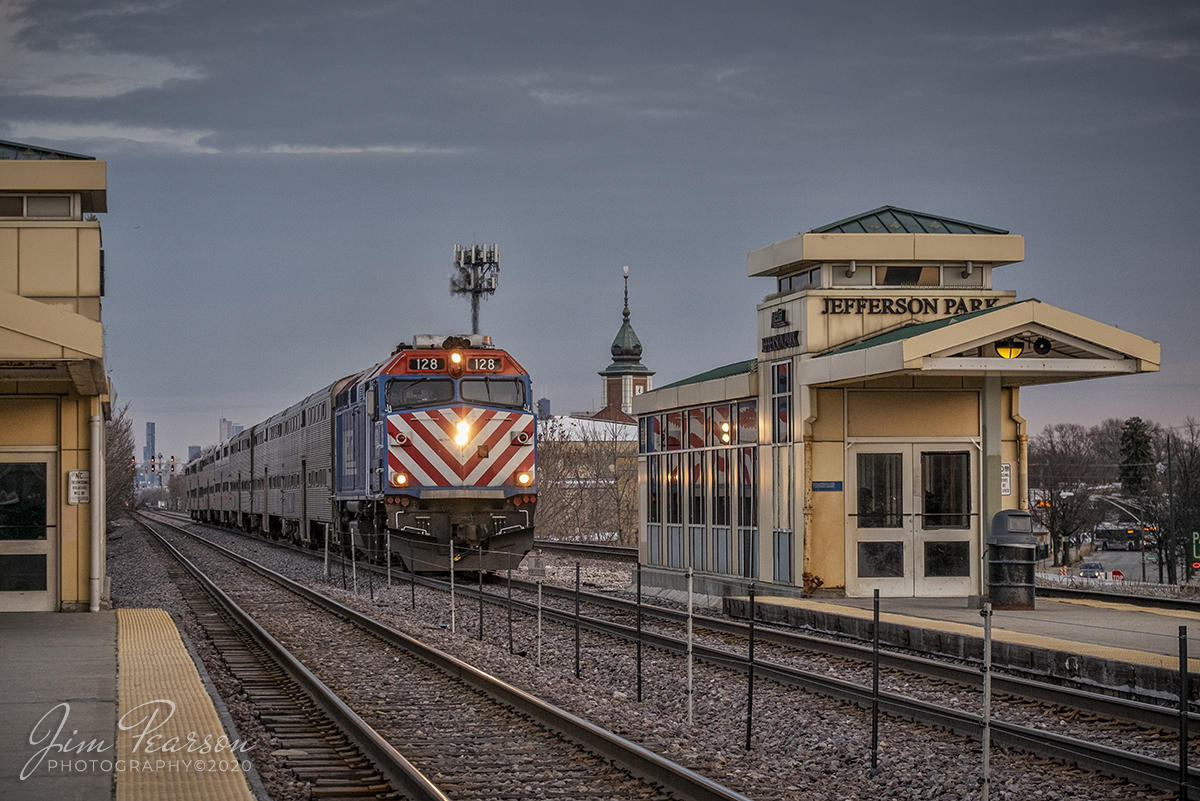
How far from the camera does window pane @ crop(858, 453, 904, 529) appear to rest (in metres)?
18.1

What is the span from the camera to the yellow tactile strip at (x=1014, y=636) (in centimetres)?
1137

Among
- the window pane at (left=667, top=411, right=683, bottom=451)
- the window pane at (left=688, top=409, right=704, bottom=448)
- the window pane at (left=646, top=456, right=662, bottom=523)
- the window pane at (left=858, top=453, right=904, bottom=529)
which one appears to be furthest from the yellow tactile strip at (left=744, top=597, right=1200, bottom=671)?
the window pane at (left=646, top=456, right=662, bottom=523)

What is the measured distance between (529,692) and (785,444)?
25.2ft

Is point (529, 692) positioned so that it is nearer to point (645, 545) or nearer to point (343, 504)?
point (645, 545)

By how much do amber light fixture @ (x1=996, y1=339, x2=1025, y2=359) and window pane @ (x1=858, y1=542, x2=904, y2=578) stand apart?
3.19 meters

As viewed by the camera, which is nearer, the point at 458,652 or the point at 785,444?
the point at 458,652

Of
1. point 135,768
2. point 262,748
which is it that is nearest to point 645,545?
point 262,748

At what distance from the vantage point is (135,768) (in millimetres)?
8148

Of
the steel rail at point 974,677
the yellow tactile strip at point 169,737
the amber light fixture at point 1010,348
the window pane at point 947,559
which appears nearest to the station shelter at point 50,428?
the yellow tactile strip at point 169,737

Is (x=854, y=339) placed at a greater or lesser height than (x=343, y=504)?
greater

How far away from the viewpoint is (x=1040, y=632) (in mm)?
13797

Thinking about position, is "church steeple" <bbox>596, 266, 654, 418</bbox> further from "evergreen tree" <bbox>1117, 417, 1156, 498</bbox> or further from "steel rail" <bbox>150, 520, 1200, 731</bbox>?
"steel rail" <bbox>150, 520, 1200, 731</bbox>

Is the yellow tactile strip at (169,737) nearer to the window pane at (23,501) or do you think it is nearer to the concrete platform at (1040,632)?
the window pane at (23,501)

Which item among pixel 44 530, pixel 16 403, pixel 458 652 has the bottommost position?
pixel 458 652
